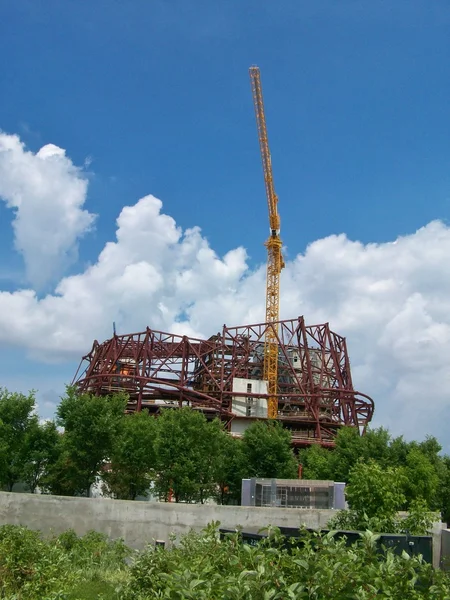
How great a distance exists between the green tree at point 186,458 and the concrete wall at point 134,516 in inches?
674

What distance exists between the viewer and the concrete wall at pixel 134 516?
93.8ft

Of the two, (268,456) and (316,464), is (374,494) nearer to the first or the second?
(268,456)

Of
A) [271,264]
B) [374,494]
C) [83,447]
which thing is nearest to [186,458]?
[83,447]

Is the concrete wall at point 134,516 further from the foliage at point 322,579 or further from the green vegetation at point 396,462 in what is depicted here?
the foliage at point 322,579

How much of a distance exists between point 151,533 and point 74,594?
1470cm

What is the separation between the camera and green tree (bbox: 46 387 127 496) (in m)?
46.8

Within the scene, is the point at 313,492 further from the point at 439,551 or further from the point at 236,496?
the point at 236,496

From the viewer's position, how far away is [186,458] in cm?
4750

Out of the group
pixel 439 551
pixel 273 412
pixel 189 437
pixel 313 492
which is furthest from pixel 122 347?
pixel 439 551

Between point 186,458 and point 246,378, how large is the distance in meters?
44.8

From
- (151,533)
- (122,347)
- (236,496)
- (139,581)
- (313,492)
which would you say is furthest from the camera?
(122,347)

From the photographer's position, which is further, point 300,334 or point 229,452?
point 300,334

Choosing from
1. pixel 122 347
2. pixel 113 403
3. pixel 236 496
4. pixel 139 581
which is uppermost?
pixel 122 347

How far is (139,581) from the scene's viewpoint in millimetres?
10141
